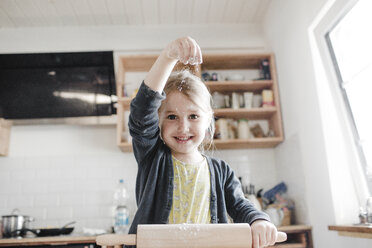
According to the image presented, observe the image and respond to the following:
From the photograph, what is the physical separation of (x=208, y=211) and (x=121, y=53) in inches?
96.6

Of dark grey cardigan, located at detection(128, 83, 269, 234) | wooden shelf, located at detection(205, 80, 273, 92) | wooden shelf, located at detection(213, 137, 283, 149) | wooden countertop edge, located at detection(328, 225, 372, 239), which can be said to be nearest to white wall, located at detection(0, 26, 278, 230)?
wooden shelf, located at detection(213, 137, 283, 149)

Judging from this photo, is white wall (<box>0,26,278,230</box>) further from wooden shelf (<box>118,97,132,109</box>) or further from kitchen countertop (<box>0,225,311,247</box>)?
kitchen countertop (<box>0,225,311,247</box>)

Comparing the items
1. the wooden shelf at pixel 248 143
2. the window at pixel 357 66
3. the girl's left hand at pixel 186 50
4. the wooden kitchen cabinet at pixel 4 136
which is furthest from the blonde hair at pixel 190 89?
the wooden kitchen cabinet at pixel 4 136

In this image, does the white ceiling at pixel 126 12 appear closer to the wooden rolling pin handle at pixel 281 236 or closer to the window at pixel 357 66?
the window at pixel 357 66

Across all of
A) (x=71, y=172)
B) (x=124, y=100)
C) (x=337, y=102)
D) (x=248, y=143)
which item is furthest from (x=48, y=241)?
(x=337, y=102)

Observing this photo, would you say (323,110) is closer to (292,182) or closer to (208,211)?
(292,182)

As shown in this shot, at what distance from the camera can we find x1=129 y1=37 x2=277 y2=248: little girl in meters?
0.98

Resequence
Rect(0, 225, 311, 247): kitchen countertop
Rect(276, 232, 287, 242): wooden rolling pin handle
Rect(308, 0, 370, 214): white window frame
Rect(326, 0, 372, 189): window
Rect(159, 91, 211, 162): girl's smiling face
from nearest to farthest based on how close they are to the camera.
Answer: Rect(276, 232, 287, 242): wooden rolling pin handle, Rect(159, 91, 211, 162): girl's smiling face, Rect(326, 0, 372, 189): window, Rect(308, 0, 370, 214): white window frame, Rect(0, 225, 311, 247): kitchen countertop

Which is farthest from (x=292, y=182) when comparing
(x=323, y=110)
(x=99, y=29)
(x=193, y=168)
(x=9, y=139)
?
(x=9, y=139)

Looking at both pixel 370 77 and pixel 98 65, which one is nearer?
pixel 370 77

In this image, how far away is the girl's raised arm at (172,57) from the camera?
75 cm

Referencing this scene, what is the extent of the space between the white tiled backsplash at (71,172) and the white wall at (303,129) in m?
0.41

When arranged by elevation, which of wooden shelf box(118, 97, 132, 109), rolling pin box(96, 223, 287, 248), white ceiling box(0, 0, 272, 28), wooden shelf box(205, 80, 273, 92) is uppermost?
white ceiling box(0, 0, 272, 28)

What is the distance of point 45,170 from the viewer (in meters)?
2.93
